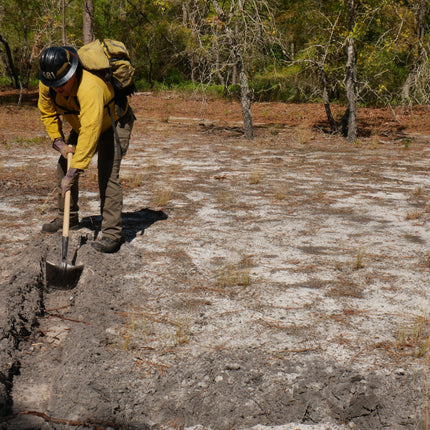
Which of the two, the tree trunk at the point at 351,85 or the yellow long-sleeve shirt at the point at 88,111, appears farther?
the tree trunk at the point at 351,85

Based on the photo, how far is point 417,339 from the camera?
3477 mm

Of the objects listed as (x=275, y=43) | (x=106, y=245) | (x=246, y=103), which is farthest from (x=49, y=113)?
(x=275, y=43)

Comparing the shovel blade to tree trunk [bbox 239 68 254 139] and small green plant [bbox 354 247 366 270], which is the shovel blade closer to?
small green plant [bbox 354 247 366 270]

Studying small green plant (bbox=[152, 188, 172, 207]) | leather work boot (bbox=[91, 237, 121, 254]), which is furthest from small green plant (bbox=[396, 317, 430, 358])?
small green plant (bbox=[152, 188, 172, 207])

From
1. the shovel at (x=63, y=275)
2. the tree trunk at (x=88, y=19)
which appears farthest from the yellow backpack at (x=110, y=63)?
the tree trunk at (x=88, y=19)

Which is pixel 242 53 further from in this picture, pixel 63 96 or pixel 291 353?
pixel 291 353

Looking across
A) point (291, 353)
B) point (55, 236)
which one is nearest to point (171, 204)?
point (55, 236)

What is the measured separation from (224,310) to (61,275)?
1426 millimetres

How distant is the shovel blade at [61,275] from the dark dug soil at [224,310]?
2.9 inches

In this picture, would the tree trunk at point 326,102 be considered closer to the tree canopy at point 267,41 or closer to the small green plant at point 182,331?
the tree canopy at point 267,41

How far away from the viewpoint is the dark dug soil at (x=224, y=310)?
112 inches

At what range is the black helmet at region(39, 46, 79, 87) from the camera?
414 centimetres

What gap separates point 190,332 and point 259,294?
2.89 feet

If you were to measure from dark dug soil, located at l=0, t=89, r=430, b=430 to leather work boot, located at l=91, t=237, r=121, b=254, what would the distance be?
124 mm
